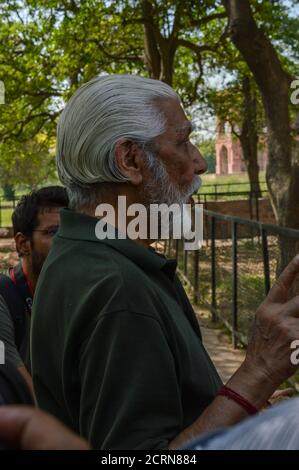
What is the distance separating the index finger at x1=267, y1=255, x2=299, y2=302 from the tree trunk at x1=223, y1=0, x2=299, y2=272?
24.1 ft

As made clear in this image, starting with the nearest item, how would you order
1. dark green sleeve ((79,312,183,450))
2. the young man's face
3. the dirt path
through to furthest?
dark green sleeve ((79,312,183,450)), the young man's face, the dirt path

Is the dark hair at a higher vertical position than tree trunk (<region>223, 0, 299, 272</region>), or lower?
lower

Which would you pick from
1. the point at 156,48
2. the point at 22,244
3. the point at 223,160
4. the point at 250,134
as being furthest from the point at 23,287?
the point at 223,160

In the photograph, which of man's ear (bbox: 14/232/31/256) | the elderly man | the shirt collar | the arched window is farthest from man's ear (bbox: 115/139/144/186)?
the arched window

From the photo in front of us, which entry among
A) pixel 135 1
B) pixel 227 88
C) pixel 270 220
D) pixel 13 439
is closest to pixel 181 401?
pixel 13 439

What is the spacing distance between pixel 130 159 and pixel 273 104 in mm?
7888

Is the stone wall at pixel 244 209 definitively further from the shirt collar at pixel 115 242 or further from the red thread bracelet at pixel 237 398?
the red thread bracelet at pixel 237 398

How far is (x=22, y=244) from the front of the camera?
11.6 ft

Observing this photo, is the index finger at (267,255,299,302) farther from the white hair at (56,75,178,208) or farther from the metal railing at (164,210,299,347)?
the metal railing at (164,210,299,347)

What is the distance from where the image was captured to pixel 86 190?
6.41 ft

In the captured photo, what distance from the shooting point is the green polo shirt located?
1521mm

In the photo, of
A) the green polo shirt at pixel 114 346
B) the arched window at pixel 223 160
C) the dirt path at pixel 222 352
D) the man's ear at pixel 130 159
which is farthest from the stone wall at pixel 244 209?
the arched window at pixel 223 160

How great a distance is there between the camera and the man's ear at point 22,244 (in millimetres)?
3496

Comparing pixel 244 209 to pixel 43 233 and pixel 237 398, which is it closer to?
pixel 43 233
